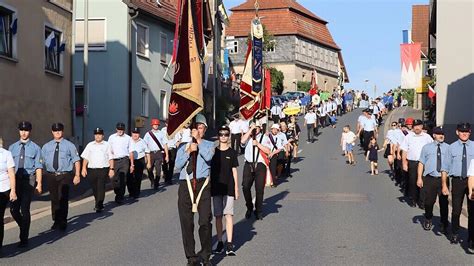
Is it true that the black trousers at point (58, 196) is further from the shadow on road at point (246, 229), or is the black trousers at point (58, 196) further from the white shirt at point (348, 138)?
the white shirt at point (348, 138)

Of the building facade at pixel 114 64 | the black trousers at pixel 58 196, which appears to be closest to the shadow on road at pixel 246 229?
the black trousers at pixel 58 196

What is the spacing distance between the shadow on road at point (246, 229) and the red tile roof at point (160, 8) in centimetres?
2044

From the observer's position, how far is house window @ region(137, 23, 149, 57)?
36125mm

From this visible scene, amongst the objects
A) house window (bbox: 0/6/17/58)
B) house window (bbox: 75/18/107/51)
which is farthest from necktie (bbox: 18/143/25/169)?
house window (bbox: 75/18/107/51)

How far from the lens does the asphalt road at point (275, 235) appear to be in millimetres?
10078

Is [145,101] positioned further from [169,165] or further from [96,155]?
[96,155]

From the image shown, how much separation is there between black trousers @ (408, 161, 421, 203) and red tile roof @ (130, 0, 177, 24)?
21376mm

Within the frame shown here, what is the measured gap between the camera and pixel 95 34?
3553 centimetres

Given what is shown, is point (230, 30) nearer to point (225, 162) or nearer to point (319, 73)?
point (319, 73)

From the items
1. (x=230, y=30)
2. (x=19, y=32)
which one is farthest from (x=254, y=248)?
(x=230, y=30)

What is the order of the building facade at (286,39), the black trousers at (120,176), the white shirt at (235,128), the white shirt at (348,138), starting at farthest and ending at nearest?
the building facade at (286,39)
the white shirt at (348,138)
the white shirt at (235,128)
the black trousers at (120,176)

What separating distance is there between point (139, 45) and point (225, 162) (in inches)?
1053

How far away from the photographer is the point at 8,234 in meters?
12.3

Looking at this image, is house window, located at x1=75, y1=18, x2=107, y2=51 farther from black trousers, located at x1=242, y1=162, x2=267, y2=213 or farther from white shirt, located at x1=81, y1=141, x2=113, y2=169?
black trousers, located at x1=242, y1=162, x2=267, y2=213
